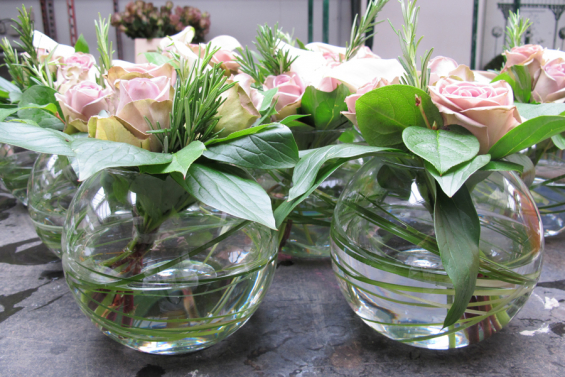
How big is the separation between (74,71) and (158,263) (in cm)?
30

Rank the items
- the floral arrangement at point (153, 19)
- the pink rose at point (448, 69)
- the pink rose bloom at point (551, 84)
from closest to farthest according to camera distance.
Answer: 1. the pink rose at point (448, 69)
2. the pink rose bloom at point (551, 84)
3. the floral arrangement at point (153, 19)

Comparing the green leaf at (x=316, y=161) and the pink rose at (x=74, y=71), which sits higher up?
the pink rose at (x=74, y=71)

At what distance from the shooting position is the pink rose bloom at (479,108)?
0.27 metres

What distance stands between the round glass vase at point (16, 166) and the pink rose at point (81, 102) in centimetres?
30

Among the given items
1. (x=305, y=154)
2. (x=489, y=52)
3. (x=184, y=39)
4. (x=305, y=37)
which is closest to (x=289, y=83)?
(x=305, y=154)

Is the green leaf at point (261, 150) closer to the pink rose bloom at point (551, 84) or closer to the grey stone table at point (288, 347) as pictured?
the grey stone table at point (288, 347)

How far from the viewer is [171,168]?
0.25 meters

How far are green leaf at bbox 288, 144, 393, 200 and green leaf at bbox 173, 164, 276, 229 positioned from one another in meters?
0.03

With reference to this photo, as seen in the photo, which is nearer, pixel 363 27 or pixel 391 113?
pixel 391 113

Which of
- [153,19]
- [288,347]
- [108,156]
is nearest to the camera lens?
[108,156]

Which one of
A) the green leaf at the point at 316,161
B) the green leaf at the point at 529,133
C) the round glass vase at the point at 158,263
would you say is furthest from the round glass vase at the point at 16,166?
the green leaf at the point at 529,133

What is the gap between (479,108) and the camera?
0.27 meters

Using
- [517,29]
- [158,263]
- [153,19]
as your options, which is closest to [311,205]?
[158,263]

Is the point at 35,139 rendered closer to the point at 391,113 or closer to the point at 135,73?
the point at 135,73
